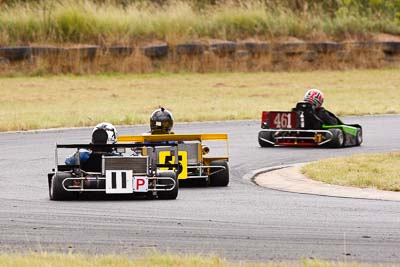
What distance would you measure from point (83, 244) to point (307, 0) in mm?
35337

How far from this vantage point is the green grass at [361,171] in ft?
44.9

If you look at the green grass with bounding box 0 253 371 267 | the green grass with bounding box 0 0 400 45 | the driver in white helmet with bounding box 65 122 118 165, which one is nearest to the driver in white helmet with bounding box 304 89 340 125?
the driver in white helmet with bounding box 65 122 118 165

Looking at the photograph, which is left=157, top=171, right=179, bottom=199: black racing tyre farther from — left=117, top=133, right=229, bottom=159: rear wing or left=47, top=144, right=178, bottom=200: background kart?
left=117, top=133, right=229, bottom=159: rear wing

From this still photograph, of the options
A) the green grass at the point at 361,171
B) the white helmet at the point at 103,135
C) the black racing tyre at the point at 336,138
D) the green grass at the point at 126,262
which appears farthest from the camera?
the black racing tyre at the point at 336,138

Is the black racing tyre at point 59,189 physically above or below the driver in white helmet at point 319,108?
below

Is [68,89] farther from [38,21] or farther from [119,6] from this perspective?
[119,6]

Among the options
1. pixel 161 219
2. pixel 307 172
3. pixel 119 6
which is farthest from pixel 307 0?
pixel 161 219

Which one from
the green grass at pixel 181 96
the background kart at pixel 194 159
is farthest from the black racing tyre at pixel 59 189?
the green grass at pixel 181 96

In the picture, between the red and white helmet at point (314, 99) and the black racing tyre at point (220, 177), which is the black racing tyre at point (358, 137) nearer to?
the red and white helmet at point (314, 99)

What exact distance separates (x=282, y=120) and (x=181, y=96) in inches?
503

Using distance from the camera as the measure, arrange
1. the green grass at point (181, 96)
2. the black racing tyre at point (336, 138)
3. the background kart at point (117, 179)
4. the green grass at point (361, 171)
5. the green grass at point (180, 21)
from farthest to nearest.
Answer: the green grass at point (180, 21) → the green grass at point (181, 96) → the black racing tyre at point (336, 138) → the green grass at point (361, 171) → the background kart at point (117, 179)

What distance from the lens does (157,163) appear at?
13.8 m

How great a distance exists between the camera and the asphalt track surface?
30.8 ft

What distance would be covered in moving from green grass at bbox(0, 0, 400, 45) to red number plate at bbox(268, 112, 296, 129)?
54.5ft
